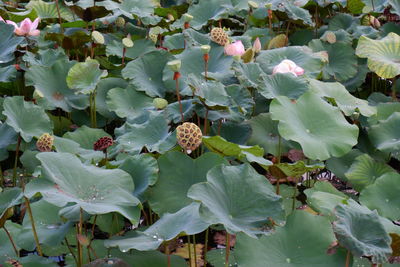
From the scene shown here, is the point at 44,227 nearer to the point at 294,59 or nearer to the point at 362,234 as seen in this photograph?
the point at 362,234

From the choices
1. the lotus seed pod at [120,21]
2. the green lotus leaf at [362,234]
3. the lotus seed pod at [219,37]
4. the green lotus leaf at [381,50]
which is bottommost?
the lotus seed pod at [120,21]

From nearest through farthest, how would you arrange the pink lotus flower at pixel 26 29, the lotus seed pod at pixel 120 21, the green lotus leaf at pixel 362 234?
1. the green lotus leaf at pixel 362 234
2. the pink lotus flower at pixel 26 29
3. the lotus seed pod at pixel 120 21

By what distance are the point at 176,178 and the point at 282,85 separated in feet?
Answer: 1.69

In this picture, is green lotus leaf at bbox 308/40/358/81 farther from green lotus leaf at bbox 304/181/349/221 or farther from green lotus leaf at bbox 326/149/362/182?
green lotus leaf at bbox 304/181/349/221

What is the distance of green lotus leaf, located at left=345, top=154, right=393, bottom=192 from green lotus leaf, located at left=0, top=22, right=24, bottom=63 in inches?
52.6

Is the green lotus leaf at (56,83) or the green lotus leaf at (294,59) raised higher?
the green lotus leaf at (294,59)

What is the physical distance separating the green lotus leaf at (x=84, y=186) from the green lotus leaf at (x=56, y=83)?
82 cm

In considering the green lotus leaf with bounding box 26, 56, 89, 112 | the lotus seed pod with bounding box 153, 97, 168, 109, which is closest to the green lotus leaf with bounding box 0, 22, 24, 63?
the green lotus leaf with bounding box 26, 56, 89, 112

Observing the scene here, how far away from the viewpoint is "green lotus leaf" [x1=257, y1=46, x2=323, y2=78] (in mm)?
2107

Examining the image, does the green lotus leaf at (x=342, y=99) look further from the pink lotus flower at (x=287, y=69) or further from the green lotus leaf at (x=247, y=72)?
the green lotus leaf at (x=247, y=72)

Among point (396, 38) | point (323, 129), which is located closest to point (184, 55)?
point (323, 129)

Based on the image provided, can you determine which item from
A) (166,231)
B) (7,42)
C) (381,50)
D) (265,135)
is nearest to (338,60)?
→ (381,50)

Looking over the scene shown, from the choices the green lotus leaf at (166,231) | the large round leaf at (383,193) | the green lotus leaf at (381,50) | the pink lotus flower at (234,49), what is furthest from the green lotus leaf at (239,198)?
the green lotus leaf at (381,50)

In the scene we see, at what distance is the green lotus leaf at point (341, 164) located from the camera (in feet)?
6.28
